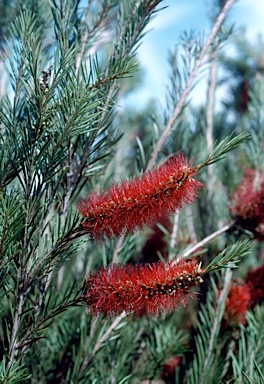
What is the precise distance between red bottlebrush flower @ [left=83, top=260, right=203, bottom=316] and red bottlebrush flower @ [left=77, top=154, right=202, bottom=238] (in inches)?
1.3

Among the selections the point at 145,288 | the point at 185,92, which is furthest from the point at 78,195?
the point at 145,288

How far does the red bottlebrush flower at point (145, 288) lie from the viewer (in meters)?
0.34

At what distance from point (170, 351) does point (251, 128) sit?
0.39m

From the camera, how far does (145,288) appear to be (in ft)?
1.14

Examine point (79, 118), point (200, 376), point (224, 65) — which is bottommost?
point (200, 376)

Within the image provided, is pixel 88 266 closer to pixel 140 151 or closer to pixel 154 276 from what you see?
pixel 140 151

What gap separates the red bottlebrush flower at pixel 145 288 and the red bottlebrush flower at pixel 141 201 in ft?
0.11

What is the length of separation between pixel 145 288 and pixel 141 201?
0.20ft

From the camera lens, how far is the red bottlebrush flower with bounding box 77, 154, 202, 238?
345 millimetres

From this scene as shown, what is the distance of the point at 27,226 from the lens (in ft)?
1.23

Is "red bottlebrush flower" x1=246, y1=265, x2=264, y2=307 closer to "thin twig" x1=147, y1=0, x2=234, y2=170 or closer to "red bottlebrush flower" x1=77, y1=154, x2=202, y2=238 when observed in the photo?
"thin twig" x1=147, y1=0, x2=234, y2=170

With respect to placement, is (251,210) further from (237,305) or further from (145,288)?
(145,288)

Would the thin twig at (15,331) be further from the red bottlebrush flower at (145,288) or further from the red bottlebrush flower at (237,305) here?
the red bottlebrush flower at (237,305)

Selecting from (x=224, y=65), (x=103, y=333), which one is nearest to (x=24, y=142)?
(x=103, y=333)
